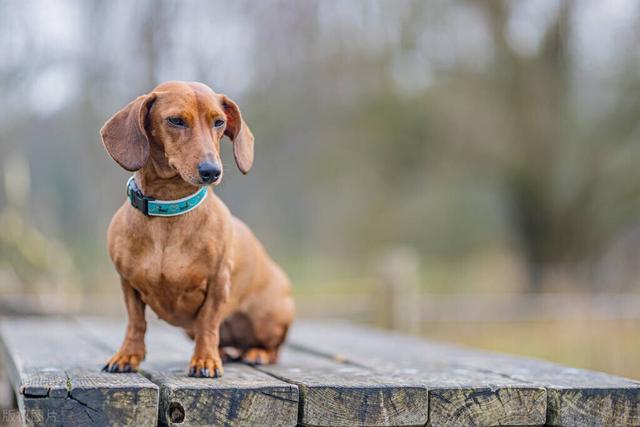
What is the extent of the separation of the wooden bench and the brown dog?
178 millimetres

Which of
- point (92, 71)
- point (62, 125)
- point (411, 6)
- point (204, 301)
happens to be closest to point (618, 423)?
point (204, 301)

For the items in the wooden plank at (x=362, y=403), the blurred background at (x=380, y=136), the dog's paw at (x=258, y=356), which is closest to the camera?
the wooden plank at (x=362, y=403)

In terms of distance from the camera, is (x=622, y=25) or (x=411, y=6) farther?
(x=411, y=6)

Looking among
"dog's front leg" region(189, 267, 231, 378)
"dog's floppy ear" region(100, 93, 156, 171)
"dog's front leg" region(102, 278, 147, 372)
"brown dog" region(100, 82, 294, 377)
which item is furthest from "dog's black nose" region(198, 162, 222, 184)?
"dog's front leg" region(102, 278, 147, 372)

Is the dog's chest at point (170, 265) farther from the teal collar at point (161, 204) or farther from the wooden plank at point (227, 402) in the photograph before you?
the wooden plank at point (227, 402)

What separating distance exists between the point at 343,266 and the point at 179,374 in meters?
12.3

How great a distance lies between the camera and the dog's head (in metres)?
2.67

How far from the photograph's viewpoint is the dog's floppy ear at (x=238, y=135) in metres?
2.93

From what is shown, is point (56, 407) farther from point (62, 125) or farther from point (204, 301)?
point (62, 125)

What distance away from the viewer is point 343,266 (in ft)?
49.5

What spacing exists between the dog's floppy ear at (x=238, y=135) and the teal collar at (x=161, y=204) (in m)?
0.19

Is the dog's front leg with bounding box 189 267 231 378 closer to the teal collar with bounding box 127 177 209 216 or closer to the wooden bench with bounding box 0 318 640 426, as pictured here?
the wooden bench with bounding box 0 318 640 426

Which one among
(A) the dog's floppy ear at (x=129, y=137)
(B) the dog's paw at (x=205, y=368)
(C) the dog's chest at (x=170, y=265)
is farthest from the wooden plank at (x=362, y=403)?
(A) the dog's floppy ear at (x=129, y=137)

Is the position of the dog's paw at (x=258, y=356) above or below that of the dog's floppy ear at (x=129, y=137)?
below
